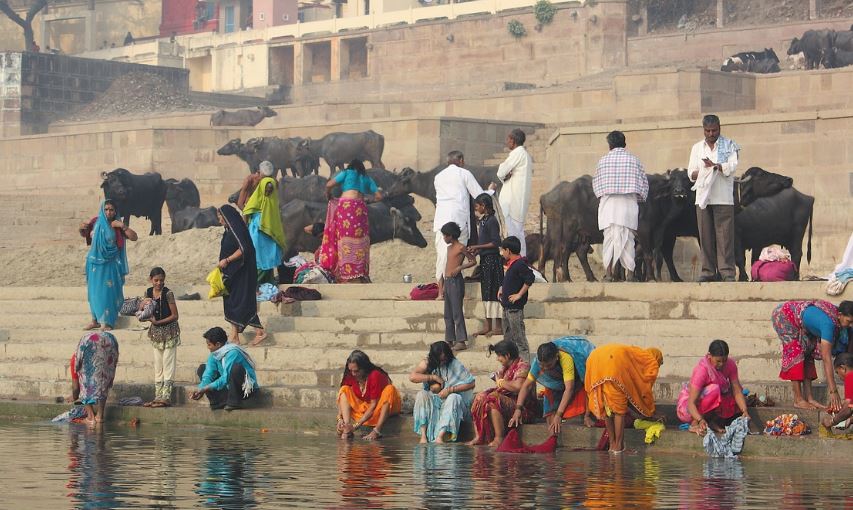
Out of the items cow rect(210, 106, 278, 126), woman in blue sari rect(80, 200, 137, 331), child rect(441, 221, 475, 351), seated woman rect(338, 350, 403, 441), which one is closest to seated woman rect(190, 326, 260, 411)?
seated woman rect(338, 350, 403, 441)

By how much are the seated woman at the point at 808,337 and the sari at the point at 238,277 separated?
190 inches

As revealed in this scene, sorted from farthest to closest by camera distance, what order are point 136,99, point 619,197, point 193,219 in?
1. point 136,99
2. point 193,219
3. point 619,197

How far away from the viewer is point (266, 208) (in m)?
15.5

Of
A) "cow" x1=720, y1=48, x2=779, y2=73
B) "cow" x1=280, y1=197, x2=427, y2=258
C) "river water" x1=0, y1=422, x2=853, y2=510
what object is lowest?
"river water" x1=0, y1=422, x2=853, y2=510

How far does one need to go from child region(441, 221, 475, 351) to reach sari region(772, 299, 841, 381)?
9.41 feet

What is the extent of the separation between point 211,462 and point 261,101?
39.7m

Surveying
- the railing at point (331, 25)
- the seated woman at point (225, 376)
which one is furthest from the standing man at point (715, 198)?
the railing at point (331, 25)

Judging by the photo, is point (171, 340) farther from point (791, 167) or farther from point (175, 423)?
point (791, 167)

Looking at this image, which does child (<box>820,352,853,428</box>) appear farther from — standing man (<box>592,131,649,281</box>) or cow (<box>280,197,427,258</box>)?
cow (<box>280,197,427,258</box>)

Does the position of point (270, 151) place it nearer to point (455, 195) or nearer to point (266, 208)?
point (266, 208)

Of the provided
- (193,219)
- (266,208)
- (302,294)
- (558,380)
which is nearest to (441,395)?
(558,380)

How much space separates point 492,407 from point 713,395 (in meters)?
1.49

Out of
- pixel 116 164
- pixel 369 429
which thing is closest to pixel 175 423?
pixel 369 429

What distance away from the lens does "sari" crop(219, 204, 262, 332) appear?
1455cm
